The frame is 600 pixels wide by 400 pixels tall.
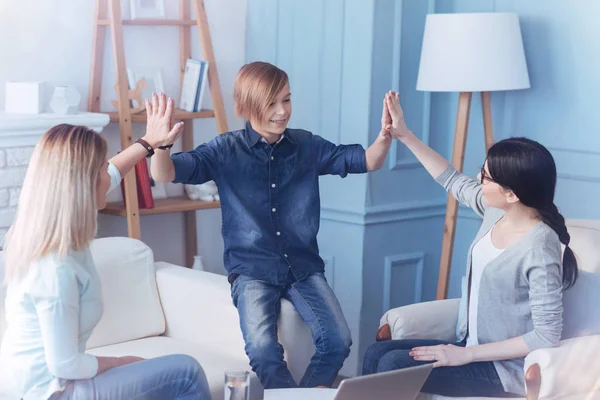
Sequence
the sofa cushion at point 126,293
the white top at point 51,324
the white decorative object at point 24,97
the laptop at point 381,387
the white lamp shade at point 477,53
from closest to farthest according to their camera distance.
Answer: the laptop at point 381,387 < the white top at point 51,324 < the sofa cushion at point 126,293 < the white decorative object at point 24,97 < the white lamp shade at point 477,53

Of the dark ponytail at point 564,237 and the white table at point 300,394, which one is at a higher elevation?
the dark ponytail at point 564,237

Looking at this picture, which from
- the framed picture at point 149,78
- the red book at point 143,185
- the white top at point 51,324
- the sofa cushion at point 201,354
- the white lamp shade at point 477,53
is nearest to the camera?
the white top at point 51,324

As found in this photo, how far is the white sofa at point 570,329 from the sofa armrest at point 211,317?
0.26 meters

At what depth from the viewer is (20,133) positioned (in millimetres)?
2791

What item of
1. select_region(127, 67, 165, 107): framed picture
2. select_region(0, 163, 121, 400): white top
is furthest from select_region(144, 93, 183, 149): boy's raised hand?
select_region(127, 67, 165, 107): framed picture

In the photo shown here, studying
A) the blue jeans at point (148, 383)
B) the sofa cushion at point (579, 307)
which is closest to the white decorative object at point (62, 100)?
the blue jeans at point (148, 383)

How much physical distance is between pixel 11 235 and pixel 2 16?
4.24ft

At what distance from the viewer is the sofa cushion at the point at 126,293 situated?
8.67 ft

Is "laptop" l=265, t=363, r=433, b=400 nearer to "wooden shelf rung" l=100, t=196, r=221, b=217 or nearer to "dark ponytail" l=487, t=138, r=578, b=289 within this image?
"dark ponytail" l=487, t=138, r=578, b=289

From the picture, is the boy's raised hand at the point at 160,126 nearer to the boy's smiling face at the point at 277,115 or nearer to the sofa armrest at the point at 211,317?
the boy's smiling face at the point at 277,115

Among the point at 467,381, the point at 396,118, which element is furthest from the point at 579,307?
the point at 396,118

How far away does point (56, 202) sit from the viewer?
1831mm

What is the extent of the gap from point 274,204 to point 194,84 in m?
0.92

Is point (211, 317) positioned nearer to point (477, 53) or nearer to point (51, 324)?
point (51, 324)
